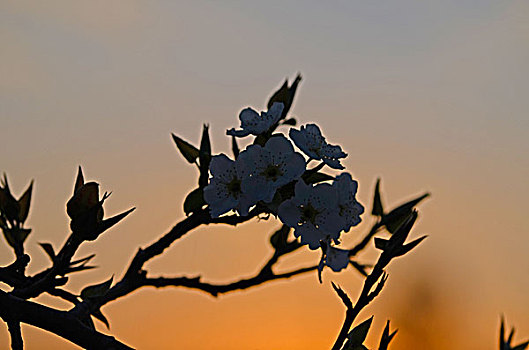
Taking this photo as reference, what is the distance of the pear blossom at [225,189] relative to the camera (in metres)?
0.98

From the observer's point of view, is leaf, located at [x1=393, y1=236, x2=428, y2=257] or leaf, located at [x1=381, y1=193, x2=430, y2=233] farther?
leaf, located at [x1=381, y1=193, x2=430, y2=233]

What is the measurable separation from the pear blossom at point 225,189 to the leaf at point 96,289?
1.03 ft

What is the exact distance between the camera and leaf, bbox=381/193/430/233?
116cm

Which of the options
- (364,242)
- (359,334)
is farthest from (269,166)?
(364,242)

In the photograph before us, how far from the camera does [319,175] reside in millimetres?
1088

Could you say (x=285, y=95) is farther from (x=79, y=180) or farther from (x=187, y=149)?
(x=79, y=180)

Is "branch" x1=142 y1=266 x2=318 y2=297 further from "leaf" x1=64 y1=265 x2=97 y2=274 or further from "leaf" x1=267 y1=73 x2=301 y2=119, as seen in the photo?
"leaf" x1=267 y1=73 x2=301 y2=119

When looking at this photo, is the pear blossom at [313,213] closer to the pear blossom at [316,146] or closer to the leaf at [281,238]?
the pear blossom at [316,146]

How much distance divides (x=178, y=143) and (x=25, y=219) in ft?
1.48

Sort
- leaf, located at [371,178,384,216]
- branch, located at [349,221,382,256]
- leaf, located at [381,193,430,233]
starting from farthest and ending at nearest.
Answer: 1. leaf, located at [371,178,384,216]
2. branch, located at [349,221,382,256]
3. leaf, located at [381,193,430,233]

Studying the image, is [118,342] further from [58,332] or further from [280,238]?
[280,238]

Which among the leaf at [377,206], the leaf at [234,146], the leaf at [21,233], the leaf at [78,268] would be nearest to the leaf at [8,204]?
the leaf at [21,233]

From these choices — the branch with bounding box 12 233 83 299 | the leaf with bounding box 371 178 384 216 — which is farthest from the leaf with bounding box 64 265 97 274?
the leaf with bounding box 371 178 384 216

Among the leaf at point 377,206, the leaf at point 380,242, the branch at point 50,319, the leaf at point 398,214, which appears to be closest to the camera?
the branch at point 50,319
